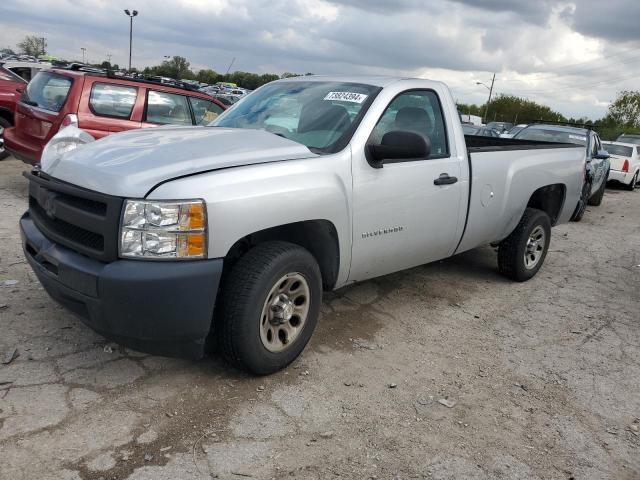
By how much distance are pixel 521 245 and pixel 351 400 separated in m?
3.01

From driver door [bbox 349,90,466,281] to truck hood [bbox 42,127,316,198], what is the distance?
1.79 ft

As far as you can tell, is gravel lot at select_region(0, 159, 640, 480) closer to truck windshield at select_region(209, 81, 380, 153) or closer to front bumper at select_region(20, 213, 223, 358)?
front bumper at select_region(20, 213, 223, 358)

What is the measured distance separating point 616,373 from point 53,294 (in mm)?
3702

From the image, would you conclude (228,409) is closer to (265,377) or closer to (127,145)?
(265,377)

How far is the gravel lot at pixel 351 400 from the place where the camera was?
8.85 ft

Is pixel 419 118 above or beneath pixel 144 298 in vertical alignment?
above

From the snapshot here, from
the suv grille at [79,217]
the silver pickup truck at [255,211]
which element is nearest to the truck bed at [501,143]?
the silver pickup truck at [255,211]

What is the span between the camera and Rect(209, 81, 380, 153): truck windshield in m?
3.77

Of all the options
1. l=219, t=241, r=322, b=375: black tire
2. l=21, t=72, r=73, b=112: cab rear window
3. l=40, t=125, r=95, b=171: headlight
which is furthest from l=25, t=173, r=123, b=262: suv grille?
l=21, t=72, r=73, b=112: cab rear window

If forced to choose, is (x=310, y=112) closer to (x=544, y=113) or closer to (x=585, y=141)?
(x=585, y=141)

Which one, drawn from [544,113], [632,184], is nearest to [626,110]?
[544,113]

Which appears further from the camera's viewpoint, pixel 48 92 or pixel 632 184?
pixel 632 184

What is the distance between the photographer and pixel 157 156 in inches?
122

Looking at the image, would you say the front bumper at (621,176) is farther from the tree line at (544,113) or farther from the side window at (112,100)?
the tree line at (544,113)
